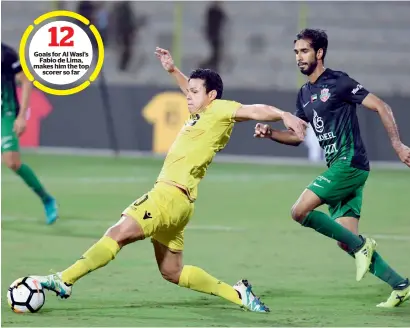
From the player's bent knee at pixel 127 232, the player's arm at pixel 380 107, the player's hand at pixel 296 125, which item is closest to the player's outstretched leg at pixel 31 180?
the player's arm at pixel 380 107

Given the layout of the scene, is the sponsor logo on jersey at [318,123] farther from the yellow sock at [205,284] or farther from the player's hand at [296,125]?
the yellow sock at [205,284]

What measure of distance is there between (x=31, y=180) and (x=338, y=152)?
16.7 ft

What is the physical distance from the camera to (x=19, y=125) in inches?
473

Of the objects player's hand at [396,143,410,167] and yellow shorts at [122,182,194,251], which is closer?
yellow shorts at [122,182,194,251]

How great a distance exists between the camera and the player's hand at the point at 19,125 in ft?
39.2

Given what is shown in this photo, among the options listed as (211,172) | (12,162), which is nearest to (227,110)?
(12,162)

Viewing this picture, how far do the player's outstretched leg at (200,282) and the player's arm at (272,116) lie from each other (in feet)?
3.49

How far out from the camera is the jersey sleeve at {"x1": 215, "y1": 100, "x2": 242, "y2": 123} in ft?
24.2

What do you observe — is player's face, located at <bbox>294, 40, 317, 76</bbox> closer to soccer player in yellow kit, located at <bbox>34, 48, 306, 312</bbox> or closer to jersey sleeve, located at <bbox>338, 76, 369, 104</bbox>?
jersey sleeve, located at <bbox>338, 76, 369, 104</bbox>

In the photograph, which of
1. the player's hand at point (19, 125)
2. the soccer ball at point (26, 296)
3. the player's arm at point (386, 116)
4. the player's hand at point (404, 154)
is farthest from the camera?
the player's hand at point (19, 125)

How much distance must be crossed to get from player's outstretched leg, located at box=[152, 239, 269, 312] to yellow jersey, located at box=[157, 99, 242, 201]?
0.44 metres

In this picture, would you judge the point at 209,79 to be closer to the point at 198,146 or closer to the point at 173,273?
the point at 198,146

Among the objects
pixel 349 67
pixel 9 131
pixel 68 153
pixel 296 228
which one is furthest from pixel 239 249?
pixel 349 67

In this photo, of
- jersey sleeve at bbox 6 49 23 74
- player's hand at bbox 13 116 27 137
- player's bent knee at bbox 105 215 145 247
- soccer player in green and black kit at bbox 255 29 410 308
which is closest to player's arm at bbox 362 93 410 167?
soccer player in green and black kit at bbox 255 29 410 308
